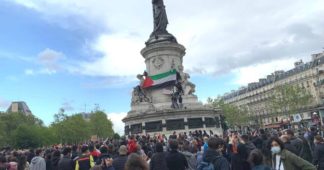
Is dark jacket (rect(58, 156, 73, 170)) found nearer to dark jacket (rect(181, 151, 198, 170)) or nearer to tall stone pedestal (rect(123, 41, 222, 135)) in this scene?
dark jacket (rect(181, 151, 198, 170))

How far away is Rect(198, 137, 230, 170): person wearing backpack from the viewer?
307 inches

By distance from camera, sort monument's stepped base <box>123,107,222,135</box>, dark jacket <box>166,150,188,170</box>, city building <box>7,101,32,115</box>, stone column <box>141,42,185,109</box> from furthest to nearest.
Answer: city building <box>7,101,32,115</box>
stone column <box>141,42,185,109</box>
monument's stepped base <box>123,107,222,135</box>
dark jacket <box>166,150,188,170</box>

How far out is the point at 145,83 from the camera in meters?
45.7

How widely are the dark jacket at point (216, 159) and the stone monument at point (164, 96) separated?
31.7 meters

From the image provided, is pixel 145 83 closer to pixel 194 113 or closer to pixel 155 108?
pixel 155 108

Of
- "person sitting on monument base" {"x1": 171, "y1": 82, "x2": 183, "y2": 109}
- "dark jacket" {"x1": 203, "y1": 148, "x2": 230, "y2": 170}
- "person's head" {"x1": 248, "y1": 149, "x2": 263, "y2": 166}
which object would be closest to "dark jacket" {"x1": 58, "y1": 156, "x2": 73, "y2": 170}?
"dark jacket" {"x1": 203, "y1": 148, "x2": 230, "y2": 170}

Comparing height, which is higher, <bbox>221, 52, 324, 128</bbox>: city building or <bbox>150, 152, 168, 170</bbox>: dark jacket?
<bbox>221, 52, 324, 128</bbox>: city building

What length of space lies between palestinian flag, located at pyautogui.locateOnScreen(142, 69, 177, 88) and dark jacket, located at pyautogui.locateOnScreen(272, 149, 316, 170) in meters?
36.8

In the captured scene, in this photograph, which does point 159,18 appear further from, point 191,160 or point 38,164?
point 38,164

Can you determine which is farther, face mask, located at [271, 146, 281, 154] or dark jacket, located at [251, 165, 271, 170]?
face mask, located at [271, 146, 281, 154]

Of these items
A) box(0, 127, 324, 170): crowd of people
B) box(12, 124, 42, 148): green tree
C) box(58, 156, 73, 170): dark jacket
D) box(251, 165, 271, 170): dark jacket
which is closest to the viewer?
box(251, 165, 271, 170): dark jacket

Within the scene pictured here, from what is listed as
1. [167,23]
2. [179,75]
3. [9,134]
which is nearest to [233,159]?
[179,75]

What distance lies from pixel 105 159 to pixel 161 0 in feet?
142

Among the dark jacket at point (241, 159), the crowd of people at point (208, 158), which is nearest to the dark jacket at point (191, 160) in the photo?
the crowd of people at point (208, 158)
